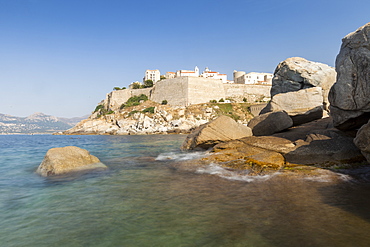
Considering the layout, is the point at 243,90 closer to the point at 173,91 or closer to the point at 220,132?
the point at 173,91

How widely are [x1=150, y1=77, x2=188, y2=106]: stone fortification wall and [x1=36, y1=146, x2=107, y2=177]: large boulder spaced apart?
5424 centimetres

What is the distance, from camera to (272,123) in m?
13.7

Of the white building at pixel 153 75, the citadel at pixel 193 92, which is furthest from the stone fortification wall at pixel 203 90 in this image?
the white building at pixel 153 75

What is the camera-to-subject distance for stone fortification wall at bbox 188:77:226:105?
65.2 m

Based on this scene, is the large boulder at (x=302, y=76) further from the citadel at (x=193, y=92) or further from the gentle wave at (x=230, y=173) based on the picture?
the citadel at (x=193, y=92)

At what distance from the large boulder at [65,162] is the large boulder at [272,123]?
9370 millimetres

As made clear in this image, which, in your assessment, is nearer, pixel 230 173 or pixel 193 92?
pixel 230 173

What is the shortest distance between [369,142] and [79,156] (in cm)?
1142

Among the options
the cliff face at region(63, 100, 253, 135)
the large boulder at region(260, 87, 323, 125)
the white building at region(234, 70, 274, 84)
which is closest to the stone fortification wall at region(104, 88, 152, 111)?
the cliff face at region(63, 100, 253, 135)

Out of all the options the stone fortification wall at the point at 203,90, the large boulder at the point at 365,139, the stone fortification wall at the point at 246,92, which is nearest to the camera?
the large boulder at the point at 365,139

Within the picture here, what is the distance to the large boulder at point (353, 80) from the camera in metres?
8.02

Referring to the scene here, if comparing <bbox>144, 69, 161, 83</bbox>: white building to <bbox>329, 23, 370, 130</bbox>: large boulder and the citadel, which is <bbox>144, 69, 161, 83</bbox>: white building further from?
<bbox>329, 23, 370, 130</bbox>: large boulder

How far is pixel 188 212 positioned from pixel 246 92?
232 feet

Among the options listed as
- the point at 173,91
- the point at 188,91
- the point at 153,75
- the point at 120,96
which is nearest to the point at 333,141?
the point at 188,91
